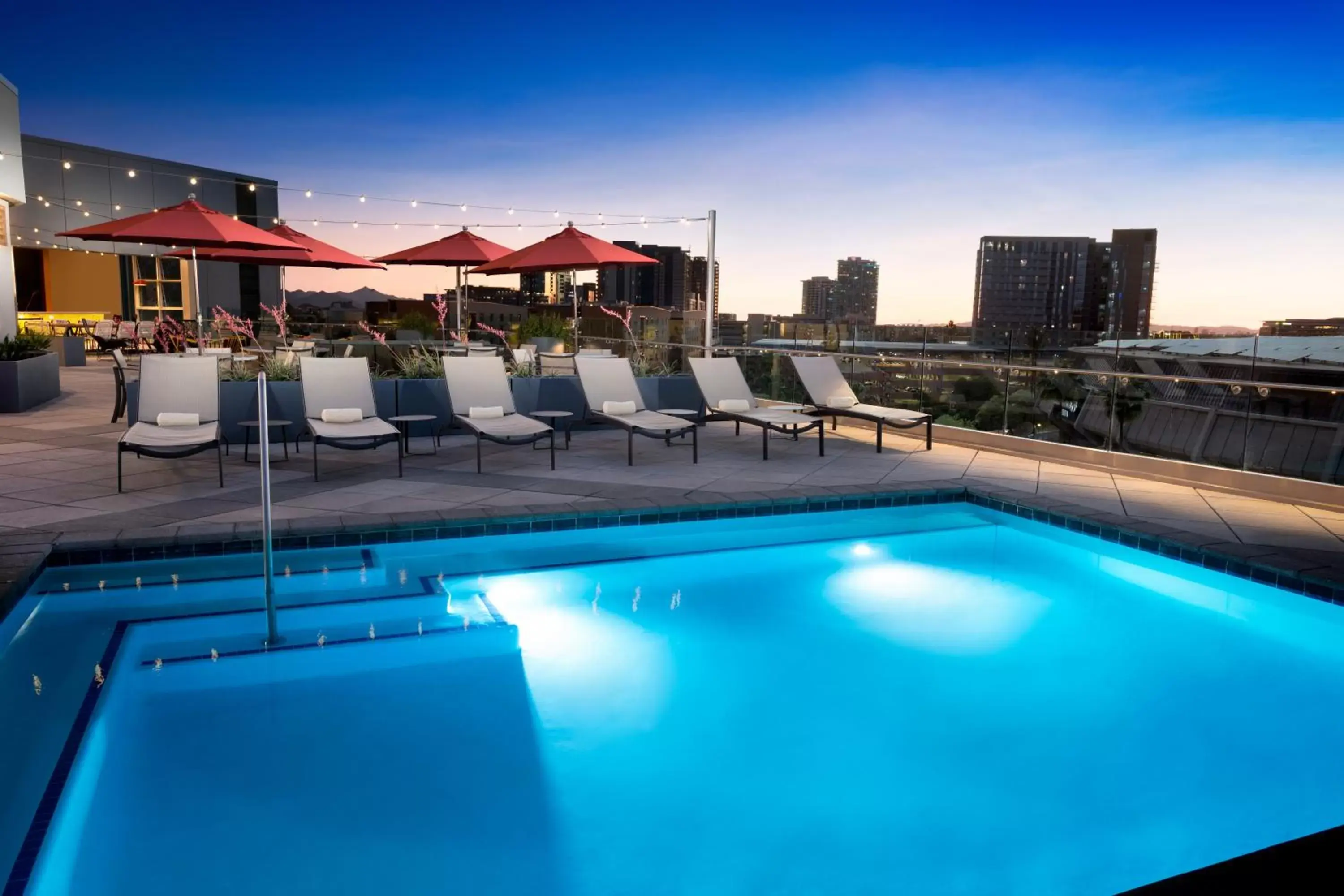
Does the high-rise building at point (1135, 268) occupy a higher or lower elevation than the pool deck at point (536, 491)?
higher

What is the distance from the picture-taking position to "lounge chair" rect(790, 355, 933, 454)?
7.97 meters

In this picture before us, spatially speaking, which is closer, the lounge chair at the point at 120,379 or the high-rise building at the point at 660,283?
the lounge chair at the point at 120,379

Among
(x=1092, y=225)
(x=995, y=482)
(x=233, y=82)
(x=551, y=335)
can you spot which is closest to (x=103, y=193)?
(x=233, y=82)

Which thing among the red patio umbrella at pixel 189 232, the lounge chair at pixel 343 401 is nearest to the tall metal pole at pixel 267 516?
the lounge chair at pixel 343 401

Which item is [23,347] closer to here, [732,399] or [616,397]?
[616,397]

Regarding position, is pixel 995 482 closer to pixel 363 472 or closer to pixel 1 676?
pixel 363 472

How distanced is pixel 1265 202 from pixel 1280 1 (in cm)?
752

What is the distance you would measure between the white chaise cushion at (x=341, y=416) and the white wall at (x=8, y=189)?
7.30 metres

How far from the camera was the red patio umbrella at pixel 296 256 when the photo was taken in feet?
34.7

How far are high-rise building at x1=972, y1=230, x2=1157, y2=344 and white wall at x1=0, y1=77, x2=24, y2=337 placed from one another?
1447 centimetres

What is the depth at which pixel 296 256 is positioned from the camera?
10672 millimetres

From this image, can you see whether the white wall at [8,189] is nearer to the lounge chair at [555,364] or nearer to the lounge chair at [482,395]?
the lounge chair at [555,364]

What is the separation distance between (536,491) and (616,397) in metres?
2.15

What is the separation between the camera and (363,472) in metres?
6.57
